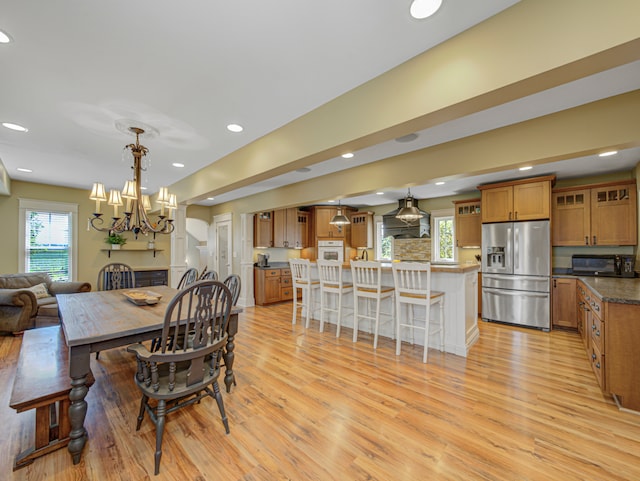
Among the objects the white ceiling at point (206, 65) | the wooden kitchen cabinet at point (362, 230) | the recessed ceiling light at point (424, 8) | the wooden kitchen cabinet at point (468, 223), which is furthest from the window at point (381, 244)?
the recessed ceiling light at point (424, 8)

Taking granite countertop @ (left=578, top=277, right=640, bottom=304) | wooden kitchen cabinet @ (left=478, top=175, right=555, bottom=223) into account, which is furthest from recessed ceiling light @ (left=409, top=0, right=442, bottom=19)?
wooden kitchen cabinet @ (left=478, top=175, right=555, bottom=223)

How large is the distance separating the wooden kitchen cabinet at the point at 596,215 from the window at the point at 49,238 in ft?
29.4

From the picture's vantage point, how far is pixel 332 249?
7.24 meters

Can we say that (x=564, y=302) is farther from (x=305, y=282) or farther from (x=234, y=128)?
(x=234, y=128)

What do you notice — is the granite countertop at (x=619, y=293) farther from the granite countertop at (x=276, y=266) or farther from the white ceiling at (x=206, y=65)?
the granite countertop at (x=276, y=266)

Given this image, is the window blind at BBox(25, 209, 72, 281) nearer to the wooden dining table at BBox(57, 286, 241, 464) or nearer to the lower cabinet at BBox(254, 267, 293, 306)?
the wooden dining table at BBox(57, 286, 241, 464)

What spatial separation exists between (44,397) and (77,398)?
0.18m

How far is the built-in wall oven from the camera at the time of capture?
7.21 meters

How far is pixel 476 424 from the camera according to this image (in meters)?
1.97

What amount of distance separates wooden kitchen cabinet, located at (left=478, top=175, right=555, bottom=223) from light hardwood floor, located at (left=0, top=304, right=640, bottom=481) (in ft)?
7.16

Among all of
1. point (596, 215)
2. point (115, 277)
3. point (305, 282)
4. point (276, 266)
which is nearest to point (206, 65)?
point (305, 282)

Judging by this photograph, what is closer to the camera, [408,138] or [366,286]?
[408,138]

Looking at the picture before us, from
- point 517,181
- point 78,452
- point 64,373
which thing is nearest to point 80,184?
point 64,373

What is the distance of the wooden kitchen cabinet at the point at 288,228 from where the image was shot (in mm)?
6902
